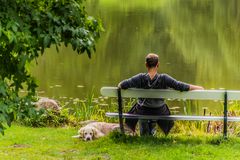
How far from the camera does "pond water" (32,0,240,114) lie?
19.4m

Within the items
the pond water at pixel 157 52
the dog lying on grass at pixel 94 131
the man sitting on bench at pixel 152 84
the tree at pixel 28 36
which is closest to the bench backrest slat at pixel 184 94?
the man sitting on bench at pixel 152 84

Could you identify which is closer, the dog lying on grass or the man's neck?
the man's neck

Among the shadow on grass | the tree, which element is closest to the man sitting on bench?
the shadow on grass

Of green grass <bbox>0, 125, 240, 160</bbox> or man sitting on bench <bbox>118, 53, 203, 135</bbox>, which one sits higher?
man sitting on bench <bbox>118, 53, 203, 135</bbox>

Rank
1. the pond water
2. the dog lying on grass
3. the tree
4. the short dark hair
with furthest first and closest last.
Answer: the pond water < the dog lying on grass < the short dark hair < the tree

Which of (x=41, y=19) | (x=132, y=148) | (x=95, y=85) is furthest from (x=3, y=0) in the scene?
(x=95, y=85)

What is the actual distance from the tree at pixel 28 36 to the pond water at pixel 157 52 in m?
8.70

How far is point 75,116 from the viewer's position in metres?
11.9

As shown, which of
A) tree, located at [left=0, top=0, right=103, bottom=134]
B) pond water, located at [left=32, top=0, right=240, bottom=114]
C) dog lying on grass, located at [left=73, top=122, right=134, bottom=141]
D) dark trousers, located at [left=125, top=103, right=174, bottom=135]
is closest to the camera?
tree, located at [left=0, top=0, right=103, bottom=134]

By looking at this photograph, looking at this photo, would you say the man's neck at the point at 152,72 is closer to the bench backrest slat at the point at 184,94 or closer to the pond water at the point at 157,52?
the bench backrest slat at the point at 184,94

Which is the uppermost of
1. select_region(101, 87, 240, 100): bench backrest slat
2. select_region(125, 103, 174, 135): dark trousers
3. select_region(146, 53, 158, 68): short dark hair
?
select_region(146, 53, 158, 68): short dark hair

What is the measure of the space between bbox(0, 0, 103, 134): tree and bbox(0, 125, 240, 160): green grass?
2.35m

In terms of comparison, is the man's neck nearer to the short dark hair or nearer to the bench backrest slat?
the short dark hair

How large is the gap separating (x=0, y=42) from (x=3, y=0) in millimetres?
513
